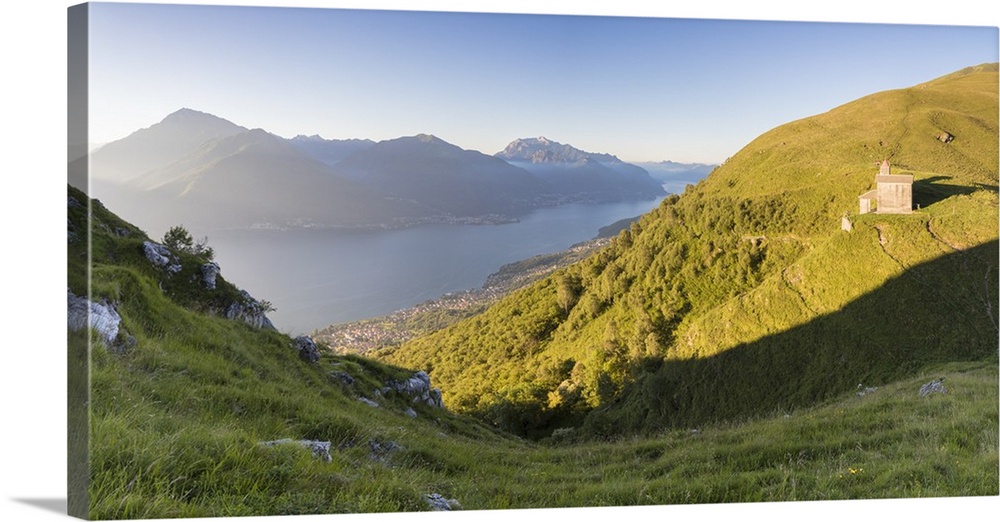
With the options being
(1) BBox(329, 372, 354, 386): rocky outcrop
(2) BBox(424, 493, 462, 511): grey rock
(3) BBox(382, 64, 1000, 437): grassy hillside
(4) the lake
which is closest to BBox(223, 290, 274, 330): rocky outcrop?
(4) the lake

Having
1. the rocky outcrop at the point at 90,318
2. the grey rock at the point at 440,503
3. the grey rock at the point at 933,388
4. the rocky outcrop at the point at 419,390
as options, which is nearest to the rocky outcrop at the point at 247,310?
the rocky outcrop at the point at 419,390

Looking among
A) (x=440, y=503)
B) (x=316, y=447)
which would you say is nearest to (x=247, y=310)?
(x=316, y=447)

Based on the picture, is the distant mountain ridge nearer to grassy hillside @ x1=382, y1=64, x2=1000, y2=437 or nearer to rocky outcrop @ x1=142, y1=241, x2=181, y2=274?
rocky outcrop @ x1=142, y1=241, x2=181, y2=274

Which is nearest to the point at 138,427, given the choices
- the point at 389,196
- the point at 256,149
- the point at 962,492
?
the point at 256,149

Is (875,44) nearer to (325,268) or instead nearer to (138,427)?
(325,268)

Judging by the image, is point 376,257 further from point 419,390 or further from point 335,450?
point 419,390

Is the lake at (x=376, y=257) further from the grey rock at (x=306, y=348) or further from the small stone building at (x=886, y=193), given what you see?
the small stone building at (x=886, y=193)
